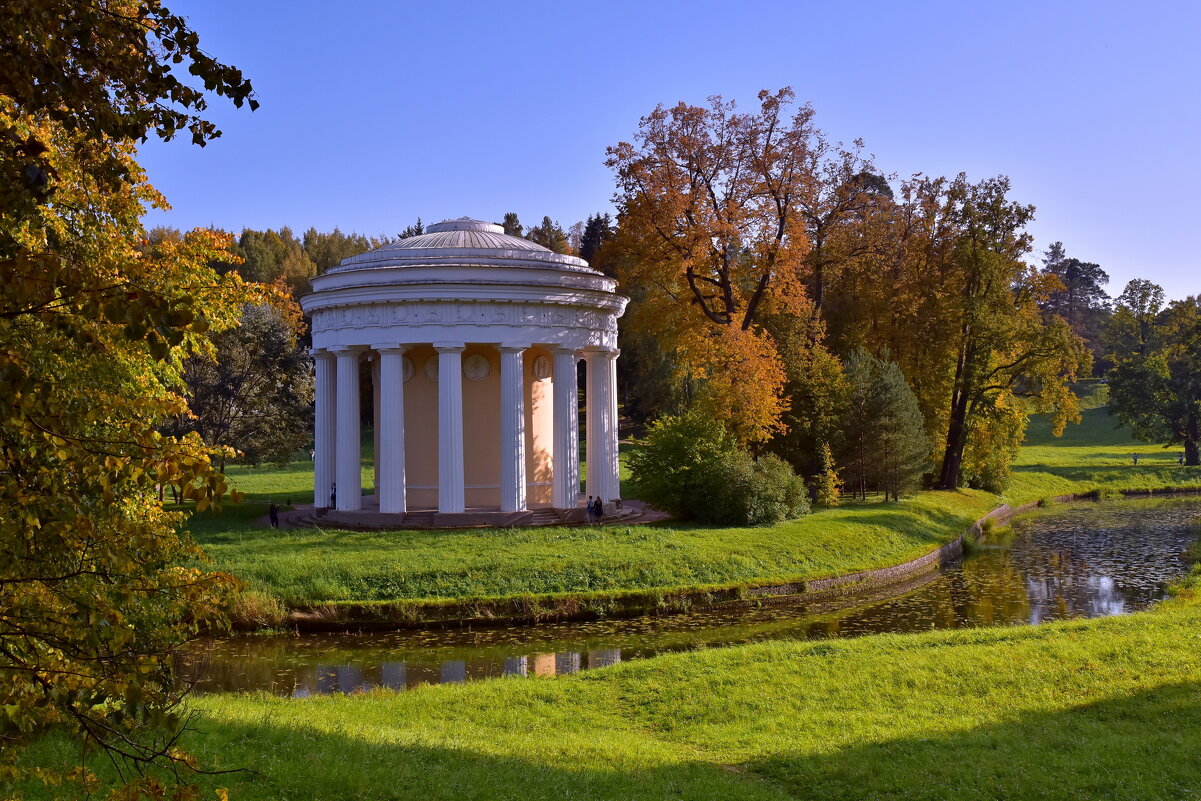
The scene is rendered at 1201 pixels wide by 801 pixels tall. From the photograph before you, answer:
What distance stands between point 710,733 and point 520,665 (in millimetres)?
6702

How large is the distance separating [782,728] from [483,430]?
20736 millimetres

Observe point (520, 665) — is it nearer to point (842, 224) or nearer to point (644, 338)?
point (842, 224)

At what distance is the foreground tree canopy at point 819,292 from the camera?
34500 mm

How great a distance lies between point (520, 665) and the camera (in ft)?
64.7

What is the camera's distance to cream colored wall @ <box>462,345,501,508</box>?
32906mm

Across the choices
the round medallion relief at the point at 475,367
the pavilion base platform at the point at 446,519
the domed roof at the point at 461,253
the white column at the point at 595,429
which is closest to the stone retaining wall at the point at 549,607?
the pavilion base platform at the point at 446,519

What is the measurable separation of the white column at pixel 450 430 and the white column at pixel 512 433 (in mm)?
1345

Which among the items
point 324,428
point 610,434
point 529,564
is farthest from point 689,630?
point 324,428

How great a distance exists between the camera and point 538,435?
34.7 meters

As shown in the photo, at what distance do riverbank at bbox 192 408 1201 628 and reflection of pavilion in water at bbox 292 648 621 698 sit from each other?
3.13m

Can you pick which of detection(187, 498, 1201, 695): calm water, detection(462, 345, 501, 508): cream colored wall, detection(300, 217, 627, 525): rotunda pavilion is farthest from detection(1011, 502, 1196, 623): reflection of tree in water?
detection(462, 345, 501, 508): cream colored wall

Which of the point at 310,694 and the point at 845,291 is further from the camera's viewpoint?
the point at 845,291

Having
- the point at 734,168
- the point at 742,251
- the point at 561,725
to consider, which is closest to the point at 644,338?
the point at 742,251

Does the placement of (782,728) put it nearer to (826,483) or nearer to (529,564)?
(529,564)
